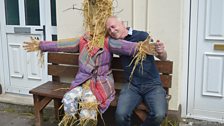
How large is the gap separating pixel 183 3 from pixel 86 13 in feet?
3.61

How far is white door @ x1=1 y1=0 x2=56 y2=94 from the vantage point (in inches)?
173

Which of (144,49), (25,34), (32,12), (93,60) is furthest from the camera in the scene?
(25,34)

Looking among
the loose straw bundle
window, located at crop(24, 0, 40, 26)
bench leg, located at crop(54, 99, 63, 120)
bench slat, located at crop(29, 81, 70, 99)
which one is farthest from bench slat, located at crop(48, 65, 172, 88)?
window, located at crop(24, 0, 40, 26)

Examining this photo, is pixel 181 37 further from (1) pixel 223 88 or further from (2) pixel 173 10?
(1) pixel 223 88

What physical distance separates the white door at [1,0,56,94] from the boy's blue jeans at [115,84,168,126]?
5.78 ft

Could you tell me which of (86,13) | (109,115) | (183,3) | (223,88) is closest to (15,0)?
(86,13)

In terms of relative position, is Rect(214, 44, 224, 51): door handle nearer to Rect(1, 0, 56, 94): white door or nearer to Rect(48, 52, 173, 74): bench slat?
Rect(48, 52, 173, 74): bench slat

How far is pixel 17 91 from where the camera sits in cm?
492

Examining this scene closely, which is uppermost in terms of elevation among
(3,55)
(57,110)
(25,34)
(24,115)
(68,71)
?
(25,34)

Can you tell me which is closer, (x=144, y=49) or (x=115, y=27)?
(x=144, y=49)

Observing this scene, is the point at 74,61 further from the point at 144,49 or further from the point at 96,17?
the point at 144,49

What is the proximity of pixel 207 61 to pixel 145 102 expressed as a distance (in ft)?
3.60

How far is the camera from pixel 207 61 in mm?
3771

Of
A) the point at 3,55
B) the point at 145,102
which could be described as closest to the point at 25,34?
the point at 3,55
